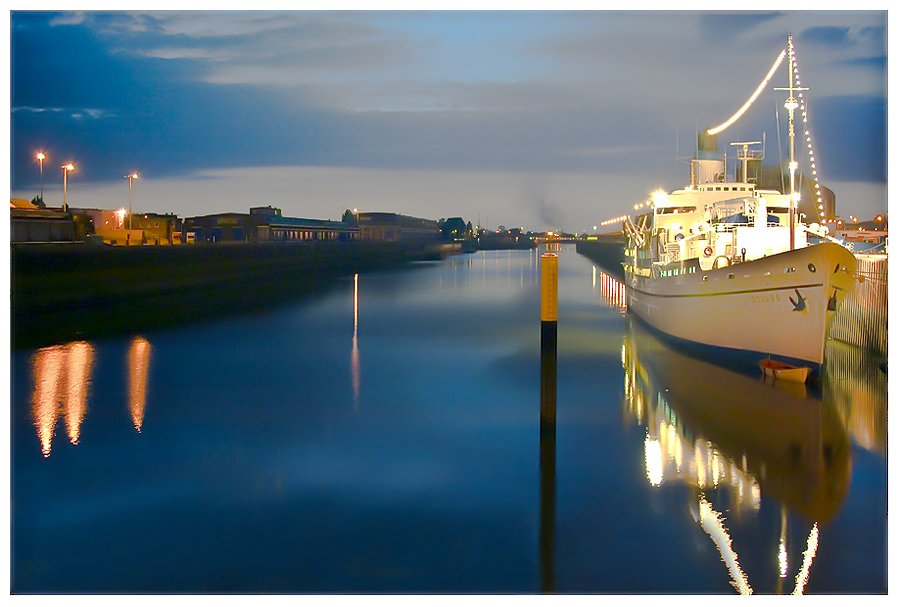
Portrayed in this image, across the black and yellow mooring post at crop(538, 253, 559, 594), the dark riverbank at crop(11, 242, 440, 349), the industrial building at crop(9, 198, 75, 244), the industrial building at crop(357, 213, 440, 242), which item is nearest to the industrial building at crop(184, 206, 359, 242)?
the dark riverbank at crop(11, 242, 440, 349)

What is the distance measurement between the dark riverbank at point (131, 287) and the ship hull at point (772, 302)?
18.9 meters

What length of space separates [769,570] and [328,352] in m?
17.9

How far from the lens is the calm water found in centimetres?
789

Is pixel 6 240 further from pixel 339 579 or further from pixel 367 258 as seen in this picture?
pixel 367 258

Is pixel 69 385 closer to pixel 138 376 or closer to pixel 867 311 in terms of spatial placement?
pixel 138 376

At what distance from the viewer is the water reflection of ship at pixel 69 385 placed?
13914 mm

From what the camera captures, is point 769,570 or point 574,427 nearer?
point 769,570

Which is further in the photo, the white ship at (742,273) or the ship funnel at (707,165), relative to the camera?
the ship funnel at (707,165)

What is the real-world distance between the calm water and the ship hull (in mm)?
985

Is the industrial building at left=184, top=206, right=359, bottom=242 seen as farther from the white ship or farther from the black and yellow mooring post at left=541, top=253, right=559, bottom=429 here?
the black and yellow mooring post at left=541, top=253, right=559, bottom=429

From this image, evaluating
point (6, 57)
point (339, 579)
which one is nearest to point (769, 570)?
point (339, 579)

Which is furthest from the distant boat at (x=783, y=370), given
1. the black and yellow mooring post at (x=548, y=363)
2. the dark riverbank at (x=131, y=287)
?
the dark riverbank at (x=131, y=287)

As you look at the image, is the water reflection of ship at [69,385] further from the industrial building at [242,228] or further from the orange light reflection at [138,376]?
the industrial building at [242,228]
